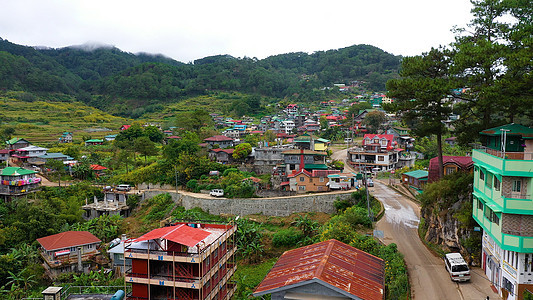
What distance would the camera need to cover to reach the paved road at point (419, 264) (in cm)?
1334

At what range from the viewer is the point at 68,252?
24219 millimetres

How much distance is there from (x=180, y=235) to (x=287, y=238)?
10983 millimetres

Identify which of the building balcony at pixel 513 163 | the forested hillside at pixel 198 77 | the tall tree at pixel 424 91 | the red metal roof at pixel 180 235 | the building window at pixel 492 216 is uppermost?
the forested hillside at pixel 198 77

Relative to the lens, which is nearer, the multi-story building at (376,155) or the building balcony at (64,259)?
the building balcony at (64,259)

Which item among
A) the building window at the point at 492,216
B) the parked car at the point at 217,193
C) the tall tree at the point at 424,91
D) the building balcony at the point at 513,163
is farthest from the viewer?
the parked car at the point at 217,193

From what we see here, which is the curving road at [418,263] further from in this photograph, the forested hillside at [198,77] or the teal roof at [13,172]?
the forested hillside at [198,77]

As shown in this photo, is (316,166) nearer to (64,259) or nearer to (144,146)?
(144,146)

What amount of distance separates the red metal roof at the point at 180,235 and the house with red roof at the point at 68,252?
1120 centimetres

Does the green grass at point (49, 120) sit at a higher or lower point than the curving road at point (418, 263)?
higher

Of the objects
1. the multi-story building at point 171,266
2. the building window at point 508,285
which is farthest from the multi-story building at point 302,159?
the building window at point 508,285

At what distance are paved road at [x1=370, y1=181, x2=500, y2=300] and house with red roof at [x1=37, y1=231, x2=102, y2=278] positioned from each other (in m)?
17.8

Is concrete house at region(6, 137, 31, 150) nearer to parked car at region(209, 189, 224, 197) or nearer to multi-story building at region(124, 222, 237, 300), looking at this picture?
parked car at region(209, 189, 224, 197)

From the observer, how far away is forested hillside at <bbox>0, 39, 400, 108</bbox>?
94250 millimetres

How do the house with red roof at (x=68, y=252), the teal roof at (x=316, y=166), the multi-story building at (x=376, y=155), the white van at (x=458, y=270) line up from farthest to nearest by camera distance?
the multi-story building at (x=376, y=155), the teal roof at (x=316, y=166), the house with red roof at (x=68, y=252), the white van at (x=458, y=270)
